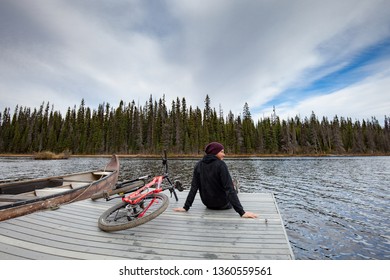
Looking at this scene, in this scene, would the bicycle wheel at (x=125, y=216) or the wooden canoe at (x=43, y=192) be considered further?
the wooden canoe at (x=43, y=192)

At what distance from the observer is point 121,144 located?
275ft

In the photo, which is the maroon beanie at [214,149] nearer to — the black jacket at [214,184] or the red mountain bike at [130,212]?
the black jacket at [214,184]

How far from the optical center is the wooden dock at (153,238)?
9.49ft

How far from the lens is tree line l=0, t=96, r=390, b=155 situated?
79688mm

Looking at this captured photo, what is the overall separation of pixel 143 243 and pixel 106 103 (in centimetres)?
10976

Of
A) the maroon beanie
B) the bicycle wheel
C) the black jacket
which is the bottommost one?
the bicycle wheel

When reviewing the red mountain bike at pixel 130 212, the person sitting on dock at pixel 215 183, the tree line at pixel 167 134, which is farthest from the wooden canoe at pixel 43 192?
the tree line at pixel 167 134

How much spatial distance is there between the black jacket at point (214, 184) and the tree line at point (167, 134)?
70754 mm

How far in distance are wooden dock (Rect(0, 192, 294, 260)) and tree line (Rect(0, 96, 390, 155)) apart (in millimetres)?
71391

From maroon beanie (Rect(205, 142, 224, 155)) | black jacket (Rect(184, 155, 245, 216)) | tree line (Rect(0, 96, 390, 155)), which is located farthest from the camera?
tree line (Rect(0, 96, 390, 155))

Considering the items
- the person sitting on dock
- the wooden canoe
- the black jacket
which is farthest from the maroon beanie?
the wooden canoe

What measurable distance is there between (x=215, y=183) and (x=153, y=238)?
1896 millimetres

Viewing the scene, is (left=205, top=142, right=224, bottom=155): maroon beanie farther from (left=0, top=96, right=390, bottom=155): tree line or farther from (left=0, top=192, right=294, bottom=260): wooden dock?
(left=0, top=96, right=390, bottom=155): tree line
